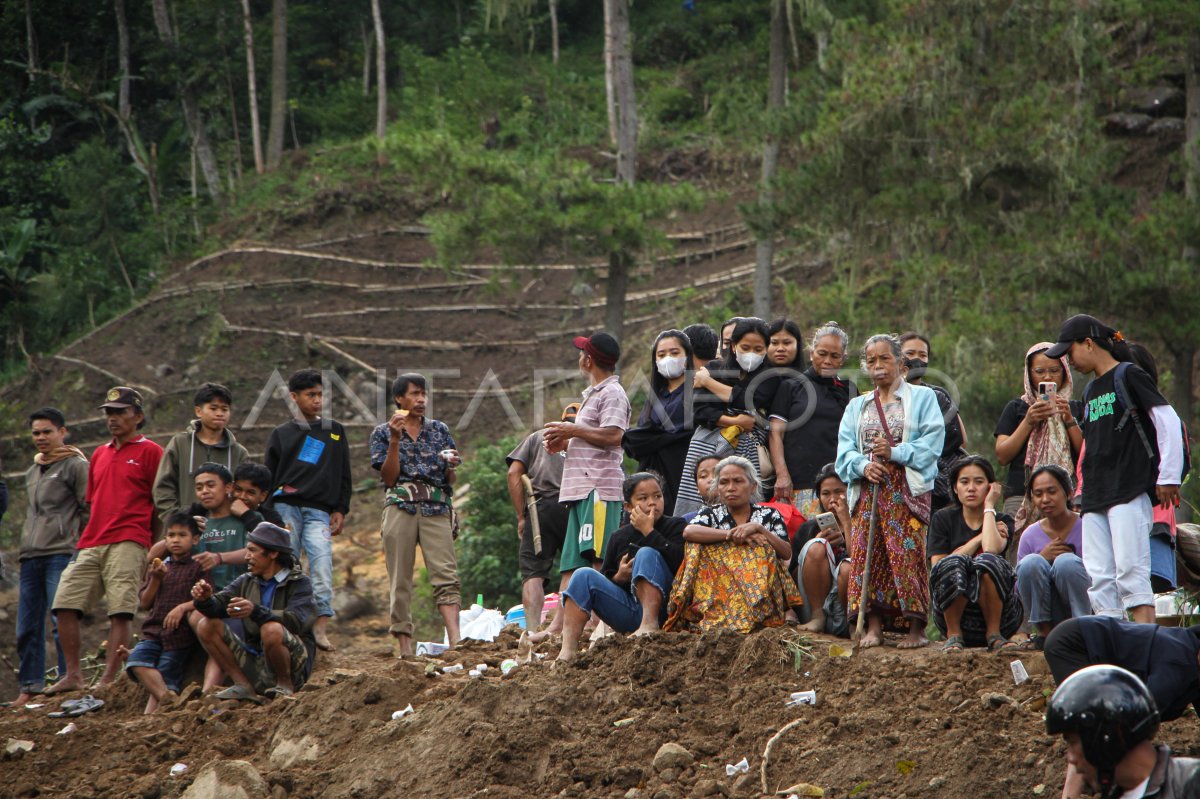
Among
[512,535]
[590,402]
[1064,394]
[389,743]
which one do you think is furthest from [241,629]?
[512,535]

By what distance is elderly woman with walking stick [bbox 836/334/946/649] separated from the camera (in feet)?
22.3

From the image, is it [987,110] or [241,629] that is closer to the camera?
[241,629]

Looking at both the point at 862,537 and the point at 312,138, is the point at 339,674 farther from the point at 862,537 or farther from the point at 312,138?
the point at 312,138

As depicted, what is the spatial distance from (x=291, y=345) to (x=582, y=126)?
8.33m

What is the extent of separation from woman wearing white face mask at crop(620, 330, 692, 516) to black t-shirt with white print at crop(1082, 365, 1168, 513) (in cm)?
256

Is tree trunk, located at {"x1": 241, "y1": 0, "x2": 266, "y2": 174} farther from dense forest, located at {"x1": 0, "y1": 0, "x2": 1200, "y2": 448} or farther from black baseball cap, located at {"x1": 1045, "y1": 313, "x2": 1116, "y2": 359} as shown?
black baseball cap, located at {"x1": 1045, "y1": 313, "x2": 1116, "y2": 359}

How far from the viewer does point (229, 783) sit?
6.45 meters

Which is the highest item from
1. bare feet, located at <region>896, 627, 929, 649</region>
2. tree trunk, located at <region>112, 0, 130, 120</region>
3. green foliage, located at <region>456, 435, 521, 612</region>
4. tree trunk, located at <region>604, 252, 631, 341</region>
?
tree trunk, located at <region>112, 0, 130, 120</region>

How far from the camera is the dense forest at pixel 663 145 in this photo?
1470cm

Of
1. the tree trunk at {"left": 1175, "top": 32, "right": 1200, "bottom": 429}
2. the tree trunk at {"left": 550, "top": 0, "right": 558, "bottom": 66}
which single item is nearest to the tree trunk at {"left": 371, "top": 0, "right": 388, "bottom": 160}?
the tree trunk at {"left": 550, "top": 0, "right": 558, "bottom": 66}

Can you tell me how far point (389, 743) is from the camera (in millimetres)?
6758

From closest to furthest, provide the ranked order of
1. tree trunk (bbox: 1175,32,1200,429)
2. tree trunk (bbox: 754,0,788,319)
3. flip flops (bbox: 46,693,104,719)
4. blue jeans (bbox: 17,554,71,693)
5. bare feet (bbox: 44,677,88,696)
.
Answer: flip flops (bbox: 46,693,104,719)
bare feet (bbox: 44,677,88,696)
blue jeans (bbox: 17,554,71,693)
tree trunk (bbox: 1175,32,1200,429)
tree trunk (bbox: 754,0,788,319)

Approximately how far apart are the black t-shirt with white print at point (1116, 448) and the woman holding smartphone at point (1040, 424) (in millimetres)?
747

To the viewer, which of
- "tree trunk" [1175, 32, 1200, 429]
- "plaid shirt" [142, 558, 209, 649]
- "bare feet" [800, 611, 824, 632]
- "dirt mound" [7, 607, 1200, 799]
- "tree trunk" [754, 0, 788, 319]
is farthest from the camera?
"tree trunk" [754, 0, 788, 319]
